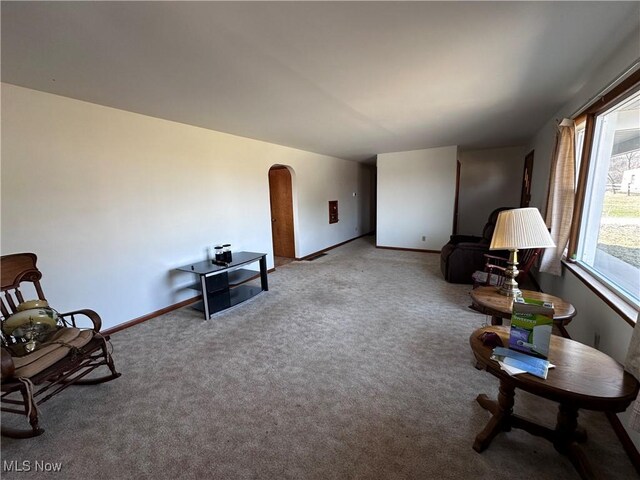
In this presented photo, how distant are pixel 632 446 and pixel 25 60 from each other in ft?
14.2

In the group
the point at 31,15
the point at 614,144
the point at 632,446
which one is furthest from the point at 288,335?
the point at 614,144

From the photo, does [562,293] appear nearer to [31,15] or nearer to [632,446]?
[632,446]

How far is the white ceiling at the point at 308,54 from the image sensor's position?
1.42 meters

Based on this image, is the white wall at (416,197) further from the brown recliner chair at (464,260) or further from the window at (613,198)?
the window at (613,198)

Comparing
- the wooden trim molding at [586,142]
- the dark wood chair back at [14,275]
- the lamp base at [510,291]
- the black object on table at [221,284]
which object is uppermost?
the wooden trim molding at [586,142]

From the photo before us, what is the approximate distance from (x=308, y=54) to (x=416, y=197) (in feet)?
16.3

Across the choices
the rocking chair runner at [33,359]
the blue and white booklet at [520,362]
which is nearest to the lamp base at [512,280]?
the blue and white booklet at [520,362]

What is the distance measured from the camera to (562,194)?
2.69 m

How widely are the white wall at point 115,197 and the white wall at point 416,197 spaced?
338 cm

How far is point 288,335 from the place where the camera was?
273 centimetres

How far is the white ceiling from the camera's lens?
1.42m

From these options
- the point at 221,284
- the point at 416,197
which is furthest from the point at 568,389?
the point at 416,197

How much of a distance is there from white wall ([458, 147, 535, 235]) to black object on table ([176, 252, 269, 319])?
607 cm

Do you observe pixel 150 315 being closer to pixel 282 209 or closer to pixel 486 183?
pixel 282 209
